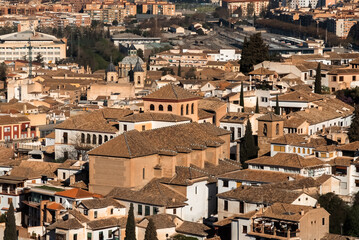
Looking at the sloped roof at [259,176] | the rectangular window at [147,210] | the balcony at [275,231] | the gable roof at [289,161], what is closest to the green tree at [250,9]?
the gable roof at [289,161]

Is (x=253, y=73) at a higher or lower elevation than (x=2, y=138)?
higher

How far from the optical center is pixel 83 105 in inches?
2271

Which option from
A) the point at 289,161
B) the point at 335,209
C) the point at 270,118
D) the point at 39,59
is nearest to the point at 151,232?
the point at 335,209

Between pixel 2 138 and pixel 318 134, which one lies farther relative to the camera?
pixel 2 138

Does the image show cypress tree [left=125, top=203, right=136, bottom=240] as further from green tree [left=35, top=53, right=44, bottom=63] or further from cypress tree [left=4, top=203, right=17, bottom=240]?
green tree [left=35, top=53, right=44, bottom=63]

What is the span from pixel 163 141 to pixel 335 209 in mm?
7114

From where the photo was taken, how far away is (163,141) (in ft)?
121

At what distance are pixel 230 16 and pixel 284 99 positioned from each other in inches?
3754

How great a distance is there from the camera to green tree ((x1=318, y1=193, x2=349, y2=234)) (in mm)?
32062

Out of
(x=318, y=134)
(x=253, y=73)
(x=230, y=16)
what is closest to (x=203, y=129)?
(x=318, y=134)

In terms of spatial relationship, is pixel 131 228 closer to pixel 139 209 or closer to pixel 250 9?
pixel 139 209

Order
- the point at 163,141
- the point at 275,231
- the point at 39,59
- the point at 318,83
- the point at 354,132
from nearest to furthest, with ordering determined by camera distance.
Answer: the point at 275,231 → the point at 163,141 → the point at 354,132 → the point at 318,83 → the point at 39,59

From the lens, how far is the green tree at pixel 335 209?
105 ft

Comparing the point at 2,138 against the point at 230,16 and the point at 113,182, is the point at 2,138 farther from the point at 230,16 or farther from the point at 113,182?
the point at 230,16
